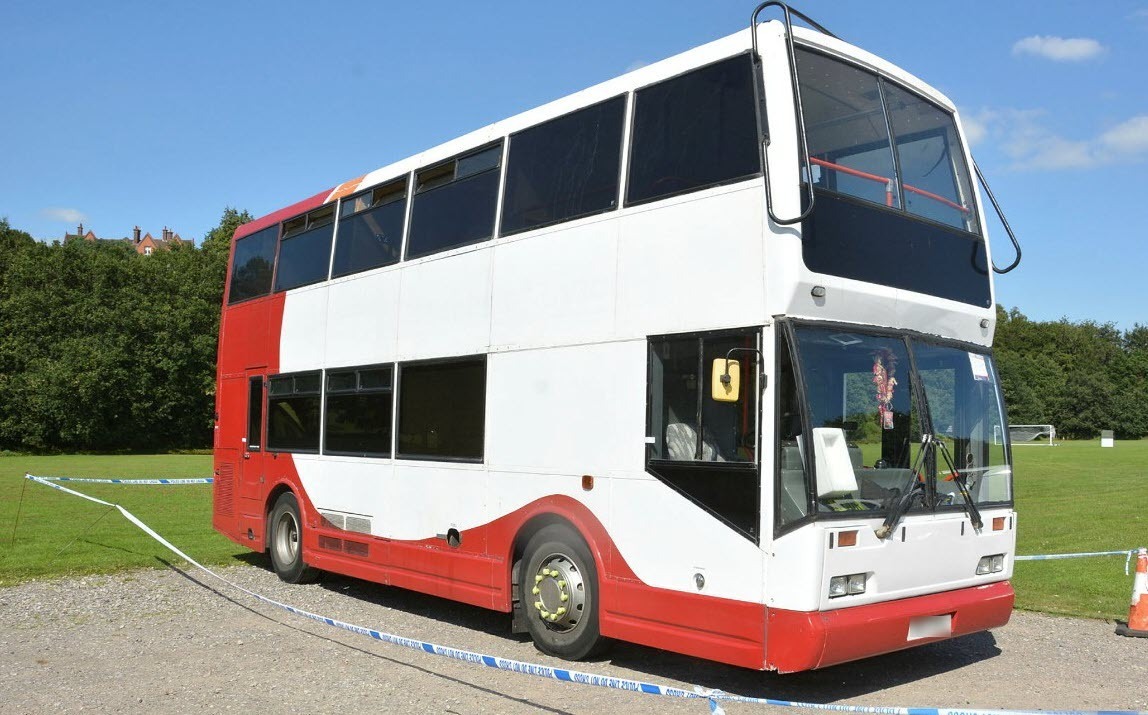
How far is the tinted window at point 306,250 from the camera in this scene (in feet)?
39.7

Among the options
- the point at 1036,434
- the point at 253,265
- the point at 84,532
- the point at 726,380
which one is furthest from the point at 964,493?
the point at 1036,434

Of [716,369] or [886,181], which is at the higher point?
[886,181]

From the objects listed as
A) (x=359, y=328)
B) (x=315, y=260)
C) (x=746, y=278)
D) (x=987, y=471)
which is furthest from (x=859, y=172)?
(x=315, y=260)

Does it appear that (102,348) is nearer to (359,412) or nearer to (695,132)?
(359,412)

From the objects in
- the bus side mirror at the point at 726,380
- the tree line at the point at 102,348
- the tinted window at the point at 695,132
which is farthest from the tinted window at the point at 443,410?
the tree line at the point at 102,348

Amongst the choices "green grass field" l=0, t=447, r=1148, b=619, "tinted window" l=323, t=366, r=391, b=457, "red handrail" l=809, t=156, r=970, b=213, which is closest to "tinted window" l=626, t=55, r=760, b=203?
"red handrail" l=809, t=156, r=970, b=213

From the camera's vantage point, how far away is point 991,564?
7.57m

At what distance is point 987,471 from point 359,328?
672cm

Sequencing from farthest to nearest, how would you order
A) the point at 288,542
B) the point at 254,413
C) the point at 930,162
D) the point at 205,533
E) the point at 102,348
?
the point at 102,348
the point at 205,533
the point at 254,413
the point at 288,542
the point at 930,162

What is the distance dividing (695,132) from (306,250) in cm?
670

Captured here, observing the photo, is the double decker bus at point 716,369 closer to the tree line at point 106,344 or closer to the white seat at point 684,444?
the white seat at point 684,444

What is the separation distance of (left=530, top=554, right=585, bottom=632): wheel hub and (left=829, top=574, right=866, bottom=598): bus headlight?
2263mm

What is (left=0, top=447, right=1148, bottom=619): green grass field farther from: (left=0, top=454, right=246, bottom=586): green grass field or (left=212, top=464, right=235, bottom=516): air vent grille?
(left=212, top=464, right=235, bottom=516): air vent grille

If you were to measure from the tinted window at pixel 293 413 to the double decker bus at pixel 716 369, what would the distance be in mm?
2190
